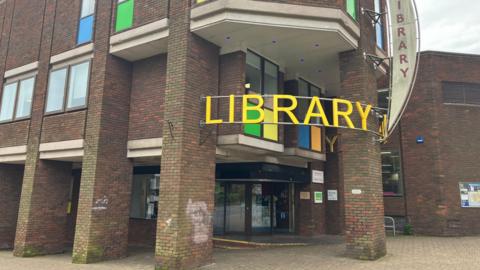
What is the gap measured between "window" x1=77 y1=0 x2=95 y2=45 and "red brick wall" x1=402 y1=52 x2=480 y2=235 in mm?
13320

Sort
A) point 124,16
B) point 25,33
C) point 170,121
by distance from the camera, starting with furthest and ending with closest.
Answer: point 25,33 → point 124,16 → point 170,121

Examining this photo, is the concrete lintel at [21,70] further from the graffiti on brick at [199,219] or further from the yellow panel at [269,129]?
the yellow panel at [269,129]

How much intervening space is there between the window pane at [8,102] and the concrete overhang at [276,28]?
8959mm

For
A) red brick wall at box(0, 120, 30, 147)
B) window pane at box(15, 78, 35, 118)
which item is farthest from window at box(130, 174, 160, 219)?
window pane at box(15, 78, 35, 118)

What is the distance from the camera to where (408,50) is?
10953 millimetres

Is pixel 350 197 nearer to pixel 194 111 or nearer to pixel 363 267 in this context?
pixel 363 267

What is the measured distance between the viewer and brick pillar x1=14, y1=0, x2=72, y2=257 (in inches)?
488

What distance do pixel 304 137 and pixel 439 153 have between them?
6.55 meters

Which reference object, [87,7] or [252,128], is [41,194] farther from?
[252,128]

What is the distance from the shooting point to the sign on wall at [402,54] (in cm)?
1088

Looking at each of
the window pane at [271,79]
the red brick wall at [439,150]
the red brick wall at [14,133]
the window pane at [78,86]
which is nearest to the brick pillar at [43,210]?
the red brick wall at [14,133]

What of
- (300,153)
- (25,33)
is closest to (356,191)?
(300,153)

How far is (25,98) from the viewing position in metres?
14.3

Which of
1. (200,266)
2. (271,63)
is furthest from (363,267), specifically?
(271,63)
